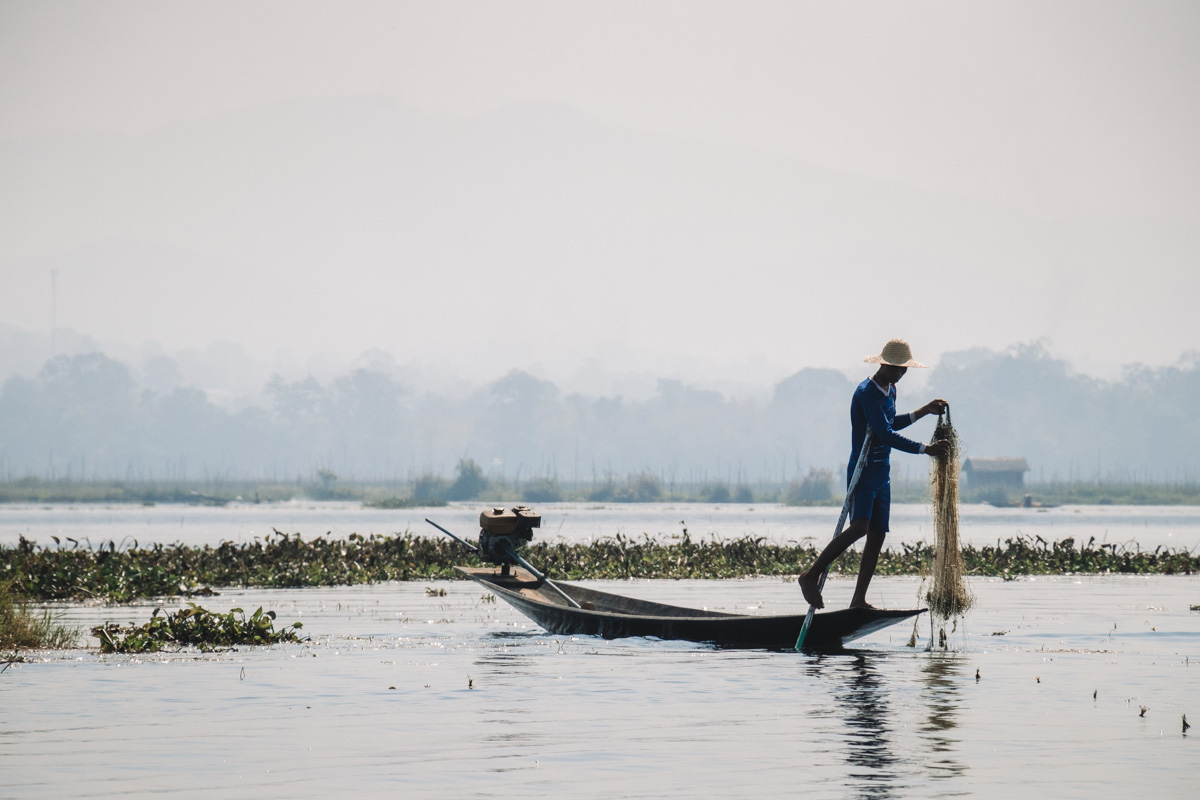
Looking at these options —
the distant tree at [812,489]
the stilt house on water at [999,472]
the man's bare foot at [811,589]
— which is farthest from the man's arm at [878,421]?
the distant tree at [812,489]

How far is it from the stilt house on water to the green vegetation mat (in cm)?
10656

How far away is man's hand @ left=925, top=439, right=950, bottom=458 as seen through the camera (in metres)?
14.0

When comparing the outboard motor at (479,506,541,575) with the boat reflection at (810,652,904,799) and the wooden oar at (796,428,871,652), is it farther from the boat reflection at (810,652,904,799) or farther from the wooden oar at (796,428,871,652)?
the boat reflection at (810,652,904,799)

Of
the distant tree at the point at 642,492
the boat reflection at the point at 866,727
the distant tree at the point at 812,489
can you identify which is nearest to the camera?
the boat reflection at the point at 866,727

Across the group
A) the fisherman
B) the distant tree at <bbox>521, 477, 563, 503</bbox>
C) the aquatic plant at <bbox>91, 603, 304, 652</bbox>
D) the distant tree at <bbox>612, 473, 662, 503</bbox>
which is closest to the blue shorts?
the fisherman

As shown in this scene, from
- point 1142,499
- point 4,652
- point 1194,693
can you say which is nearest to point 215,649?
point 4,652

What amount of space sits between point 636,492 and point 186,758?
136235mm

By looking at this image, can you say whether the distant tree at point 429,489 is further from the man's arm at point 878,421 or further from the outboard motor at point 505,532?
the man's arm at point 878,421

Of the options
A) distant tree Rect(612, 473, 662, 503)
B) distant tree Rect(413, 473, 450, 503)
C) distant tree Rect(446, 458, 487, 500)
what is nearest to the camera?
distant tree Rect(413, 473, 450, 503)

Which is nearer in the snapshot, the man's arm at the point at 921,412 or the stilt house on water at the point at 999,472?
the man's arm at the point at 921,412

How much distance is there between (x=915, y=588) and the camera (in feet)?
84.6

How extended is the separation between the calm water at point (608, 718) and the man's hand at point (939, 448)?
2.14 metres

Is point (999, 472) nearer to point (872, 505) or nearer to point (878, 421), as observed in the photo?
point (872, 505)

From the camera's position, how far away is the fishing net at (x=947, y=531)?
14.3 metres
